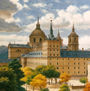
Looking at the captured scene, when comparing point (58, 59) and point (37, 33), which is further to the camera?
point (37, 33)

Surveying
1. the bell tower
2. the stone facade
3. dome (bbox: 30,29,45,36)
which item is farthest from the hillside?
the bell tower

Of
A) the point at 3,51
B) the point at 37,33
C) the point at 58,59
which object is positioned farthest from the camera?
the point at 3,51

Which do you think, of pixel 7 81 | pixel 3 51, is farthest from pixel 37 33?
pixel 7 81

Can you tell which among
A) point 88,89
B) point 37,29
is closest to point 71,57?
point 37,29

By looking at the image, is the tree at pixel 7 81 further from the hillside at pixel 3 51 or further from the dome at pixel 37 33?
the hillside at pixel 3 51

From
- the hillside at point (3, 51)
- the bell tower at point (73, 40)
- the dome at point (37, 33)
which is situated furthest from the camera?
the hillside at point (3, 51)

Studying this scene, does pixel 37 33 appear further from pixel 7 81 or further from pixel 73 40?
pixel 7 81

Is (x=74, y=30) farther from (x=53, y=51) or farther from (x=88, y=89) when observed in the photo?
(x=88, y=89)

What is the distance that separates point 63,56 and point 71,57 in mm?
3509

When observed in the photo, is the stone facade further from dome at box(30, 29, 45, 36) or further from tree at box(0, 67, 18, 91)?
tree at box(0, 67, 18, 91)

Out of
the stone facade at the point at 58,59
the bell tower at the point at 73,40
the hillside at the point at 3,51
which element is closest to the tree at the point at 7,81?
the stone facade at the point at 58,59

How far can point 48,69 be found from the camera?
7488 centimetres

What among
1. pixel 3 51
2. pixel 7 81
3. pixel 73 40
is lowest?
pixel 7 81

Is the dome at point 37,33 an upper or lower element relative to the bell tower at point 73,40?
upper
